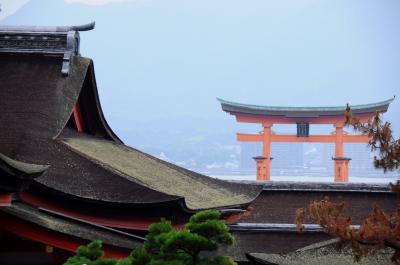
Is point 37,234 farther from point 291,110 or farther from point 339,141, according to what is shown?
point 339,141

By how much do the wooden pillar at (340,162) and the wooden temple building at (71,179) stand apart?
17760 millimetres

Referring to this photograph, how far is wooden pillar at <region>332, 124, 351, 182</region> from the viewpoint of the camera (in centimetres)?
3061

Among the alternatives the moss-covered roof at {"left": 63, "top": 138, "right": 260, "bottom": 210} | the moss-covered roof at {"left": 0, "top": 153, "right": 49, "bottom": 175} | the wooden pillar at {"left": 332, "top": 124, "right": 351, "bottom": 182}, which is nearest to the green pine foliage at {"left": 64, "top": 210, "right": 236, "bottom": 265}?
the moss-covered roof at {"left": 0, "top": 153, "right": 49, "bottom": 175}

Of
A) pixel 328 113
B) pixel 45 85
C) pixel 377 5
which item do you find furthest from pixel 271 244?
pixel 377 5

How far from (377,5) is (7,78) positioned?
648 ft

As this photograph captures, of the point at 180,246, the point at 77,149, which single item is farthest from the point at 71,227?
the point at 77,149

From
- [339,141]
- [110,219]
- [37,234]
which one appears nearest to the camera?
[37,234]

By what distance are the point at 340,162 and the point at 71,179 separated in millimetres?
23657

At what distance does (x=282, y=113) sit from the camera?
30344mm

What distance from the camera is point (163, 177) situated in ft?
32.1

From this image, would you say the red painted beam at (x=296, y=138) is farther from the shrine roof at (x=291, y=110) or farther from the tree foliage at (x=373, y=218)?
the tree foliage at (x=373, y=218)

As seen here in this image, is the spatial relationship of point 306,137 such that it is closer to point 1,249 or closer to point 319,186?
point 319,186

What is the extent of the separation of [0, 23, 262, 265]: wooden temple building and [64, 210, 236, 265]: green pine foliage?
2.75 ft

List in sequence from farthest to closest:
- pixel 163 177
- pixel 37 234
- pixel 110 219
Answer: pixel 163 177, pixel 110 219, pixel 37 234
